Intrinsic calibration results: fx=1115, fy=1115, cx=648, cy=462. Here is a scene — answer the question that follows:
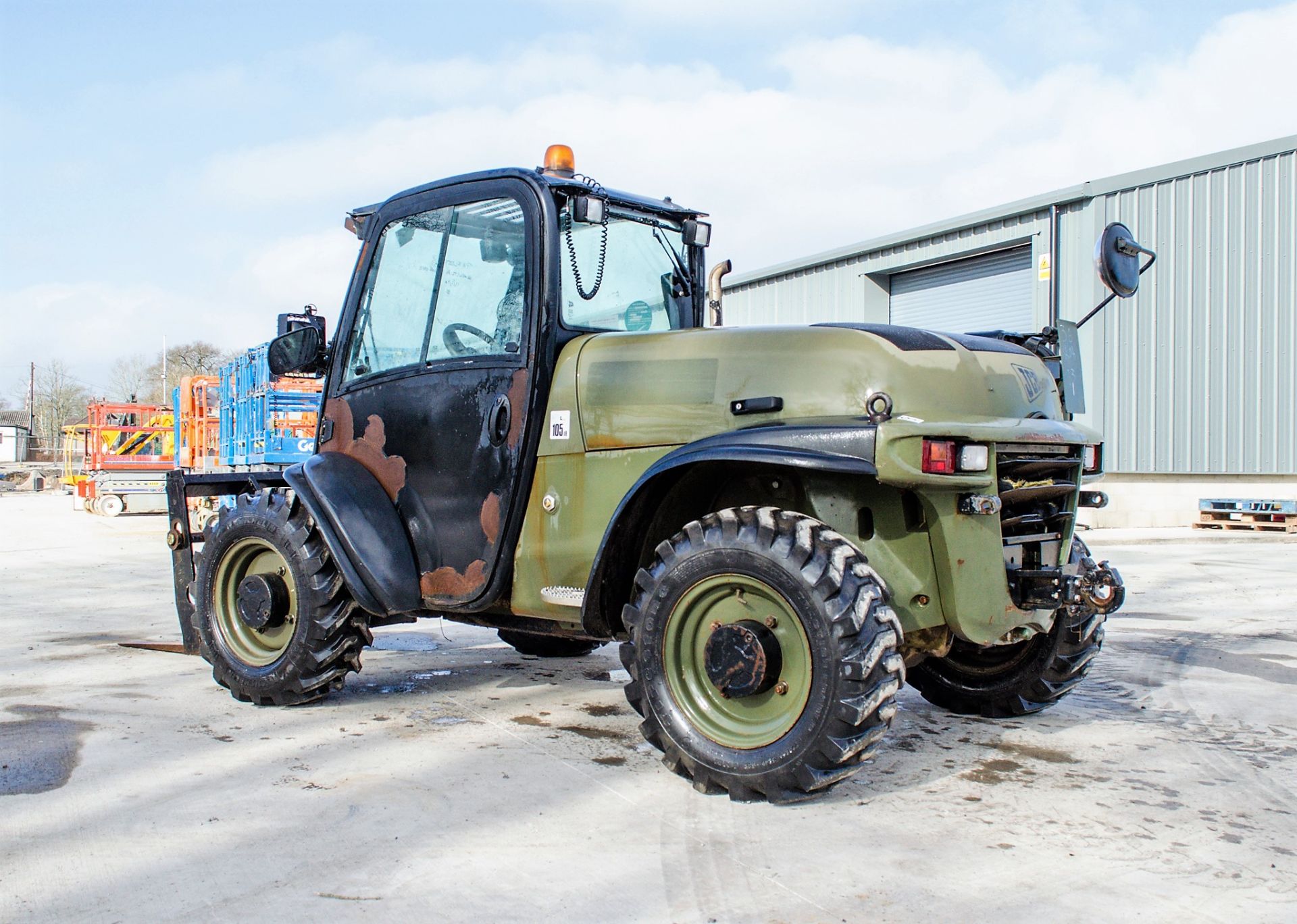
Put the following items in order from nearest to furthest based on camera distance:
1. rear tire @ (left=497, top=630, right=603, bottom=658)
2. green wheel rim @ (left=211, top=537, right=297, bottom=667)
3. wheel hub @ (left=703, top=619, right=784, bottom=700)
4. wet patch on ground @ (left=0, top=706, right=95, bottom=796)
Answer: wheel hub @ (left=703, top=619, right=784, bottom=700), wet patch on ground @ (left=0, top=706, right=95, bottom=796), green wheel rim @ (left=211, top=537, right=297, bottom=667), rear tire @ (left=497, top=630, right=603, bottom=658)

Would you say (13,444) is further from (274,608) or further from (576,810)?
(576,810)

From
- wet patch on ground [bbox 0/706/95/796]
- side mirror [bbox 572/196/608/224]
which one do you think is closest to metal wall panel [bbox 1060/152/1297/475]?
side mirror [bbox 572/196/608/224]

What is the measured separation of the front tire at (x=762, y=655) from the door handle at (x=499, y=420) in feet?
3.23

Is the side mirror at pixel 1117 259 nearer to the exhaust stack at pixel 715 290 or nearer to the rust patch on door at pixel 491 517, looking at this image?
the exhaust stack at pixel 715 290

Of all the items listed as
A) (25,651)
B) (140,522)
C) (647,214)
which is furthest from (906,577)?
(140,522)

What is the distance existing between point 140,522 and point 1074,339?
60.5 ft

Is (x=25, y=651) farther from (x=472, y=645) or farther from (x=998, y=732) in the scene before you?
(x=998, y=732)

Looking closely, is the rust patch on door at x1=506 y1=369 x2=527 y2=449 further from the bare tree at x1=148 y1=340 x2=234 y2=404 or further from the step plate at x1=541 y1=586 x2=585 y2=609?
the bare tree at x1=148 y1=340 x2=234 y2=404

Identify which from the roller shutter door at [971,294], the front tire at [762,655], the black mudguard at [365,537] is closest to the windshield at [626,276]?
the black mudguard at [365,537]

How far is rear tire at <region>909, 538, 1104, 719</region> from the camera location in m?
4.73

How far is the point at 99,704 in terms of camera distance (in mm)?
5152

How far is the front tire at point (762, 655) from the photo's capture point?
3.49 metres

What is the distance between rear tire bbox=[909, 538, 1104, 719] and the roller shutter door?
14.8 meters

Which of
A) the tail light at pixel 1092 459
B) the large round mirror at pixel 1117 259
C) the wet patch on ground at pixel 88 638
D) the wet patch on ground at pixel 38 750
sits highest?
the large round mirror at pixel 1117 259
